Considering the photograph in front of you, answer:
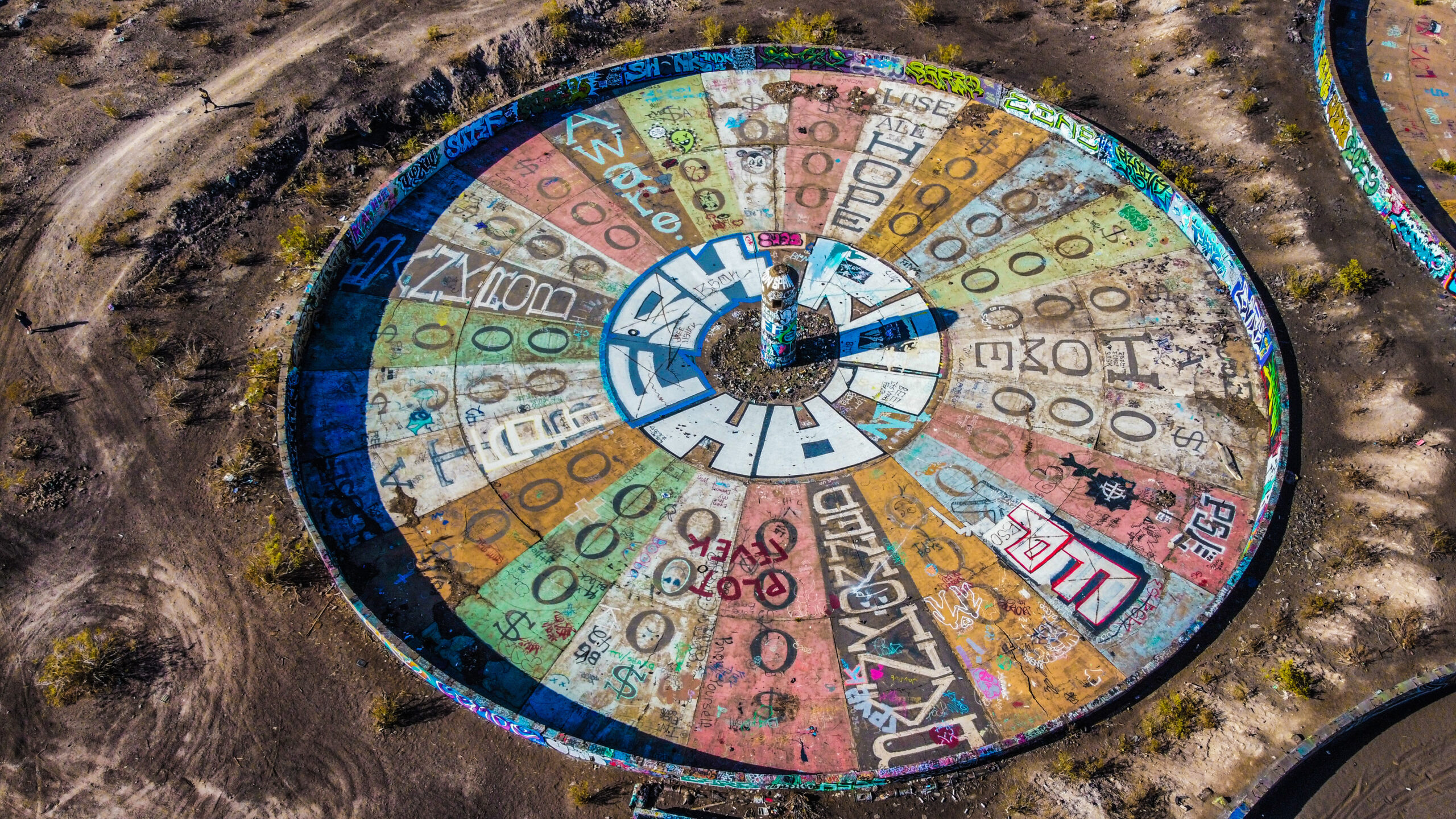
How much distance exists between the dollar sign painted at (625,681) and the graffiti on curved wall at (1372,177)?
26725 millimetres

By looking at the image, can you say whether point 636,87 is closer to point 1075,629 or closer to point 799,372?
point 799,372

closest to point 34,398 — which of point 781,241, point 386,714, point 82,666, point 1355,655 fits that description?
point 82,666

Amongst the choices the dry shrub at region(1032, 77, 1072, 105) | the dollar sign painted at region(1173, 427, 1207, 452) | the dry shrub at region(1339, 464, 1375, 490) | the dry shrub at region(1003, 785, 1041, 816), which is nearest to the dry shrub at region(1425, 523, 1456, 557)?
the dry shrub at region(1339, 464, 1375, 490)

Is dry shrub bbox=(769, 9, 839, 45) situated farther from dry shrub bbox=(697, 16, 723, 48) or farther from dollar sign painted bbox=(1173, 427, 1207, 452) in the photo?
dollar sign painted bbox=(1173, 427, 1207, 452)

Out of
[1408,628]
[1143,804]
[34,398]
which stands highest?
[34,398]

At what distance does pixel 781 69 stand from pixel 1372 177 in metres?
20.6

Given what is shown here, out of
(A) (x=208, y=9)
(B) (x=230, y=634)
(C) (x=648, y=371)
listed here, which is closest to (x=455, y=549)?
(B) (x=230, y=634)

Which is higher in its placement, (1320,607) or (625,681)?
(1320,607)

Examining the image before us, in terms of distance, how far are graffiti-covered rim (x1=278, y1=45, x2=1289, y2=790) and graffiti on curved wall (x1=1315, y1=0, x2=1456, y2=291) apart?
5.43 meters

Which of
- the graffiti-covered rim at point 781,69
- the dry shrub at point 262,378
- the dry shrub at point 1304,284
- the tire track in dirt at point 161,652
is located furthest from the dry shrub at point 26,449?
the dry shrub at point 1304,284

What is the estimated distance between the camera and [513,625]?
2184cm

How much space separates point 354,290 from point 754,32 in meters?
19.2

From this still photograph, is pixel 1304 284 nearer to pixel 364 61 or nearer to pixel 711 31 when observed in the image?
pixel 711 31

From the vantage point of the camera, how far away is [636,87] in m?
33.8
